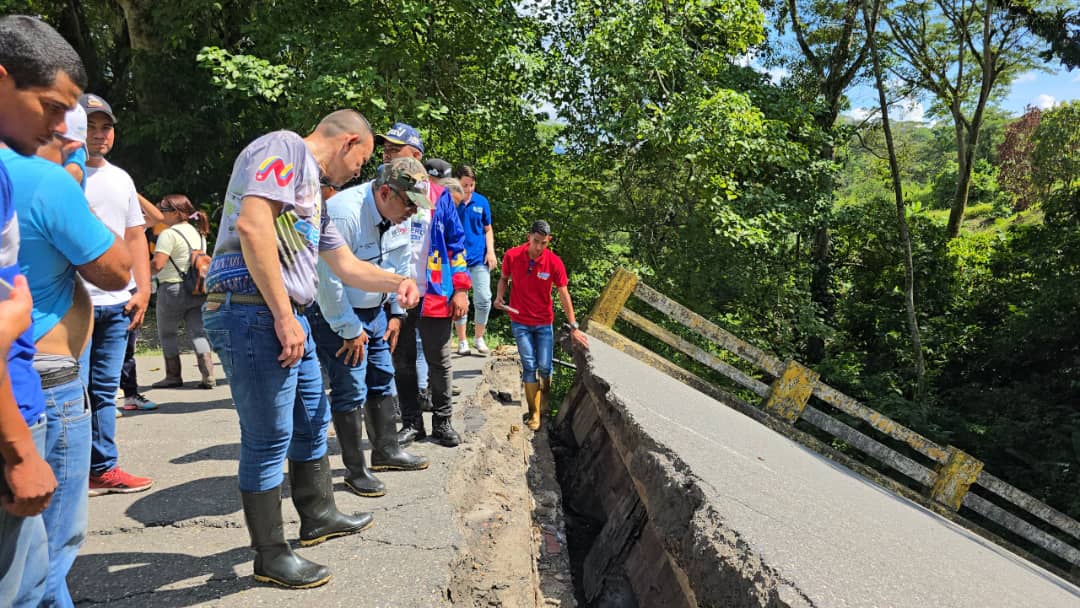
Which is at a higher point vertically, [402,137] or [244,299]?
[402,137]

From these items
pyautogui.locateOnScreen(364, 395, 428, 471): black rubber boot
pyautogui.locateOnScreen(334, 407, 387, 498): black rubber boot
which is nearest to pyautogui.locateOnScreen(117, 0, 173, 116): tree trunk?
pyautogui.locateOnScreen(364, 395, 428, 471): black rubber boot

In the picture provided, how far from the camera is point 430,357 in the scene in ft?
14.0

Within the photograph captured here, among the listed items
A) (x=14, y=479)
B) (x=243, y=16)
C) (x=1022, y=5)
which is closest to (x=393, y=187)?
(x=14, y=479)

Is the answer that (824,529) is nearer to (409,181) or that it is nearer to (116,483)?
(409,181)

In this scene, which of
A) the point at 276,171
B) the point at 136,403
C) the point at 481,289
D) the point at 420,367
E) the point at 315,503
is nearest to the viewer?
the point at 276,171

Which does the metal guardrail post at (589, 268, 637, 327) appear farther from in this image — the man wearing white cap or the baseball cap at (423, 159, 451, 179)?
the man wearing white cap

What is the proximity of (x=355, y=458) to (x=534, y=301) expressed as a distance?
2717 millimetres

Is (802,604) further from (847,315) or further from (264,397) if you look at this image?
(847,315)

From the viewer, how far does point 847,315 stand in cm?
1537

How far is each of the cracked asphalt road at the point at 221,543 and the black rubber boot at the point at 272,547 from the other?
0.20 feet

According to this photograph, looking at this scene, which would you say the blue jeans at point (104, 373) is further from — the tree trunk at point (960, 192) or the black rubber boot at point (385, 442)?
the tree trunk at point (960, 192)

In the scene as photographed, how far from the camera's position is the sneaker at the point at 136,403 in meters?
5.18

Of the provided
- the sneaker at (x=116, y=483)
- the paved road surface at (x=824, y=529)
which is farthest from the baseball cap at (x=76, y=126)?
the paved road surface at (x=824, y=529)

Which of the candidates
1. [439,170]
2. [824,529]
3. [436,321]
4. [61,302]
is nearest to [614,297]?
[439,170]
